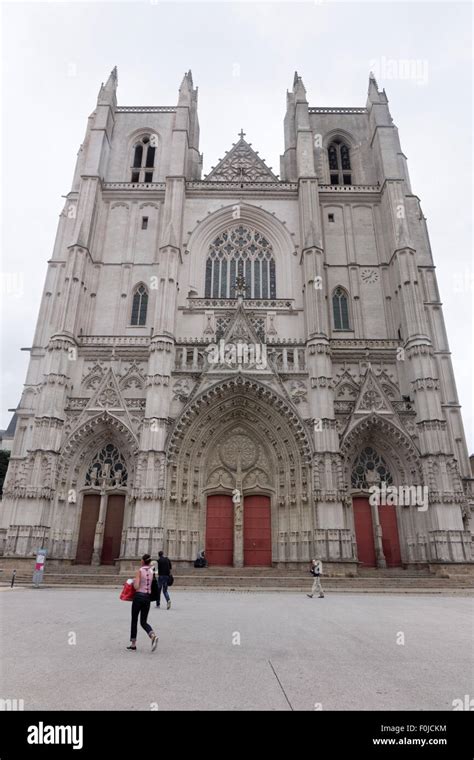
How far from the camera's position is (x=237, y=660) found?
562 centimetres

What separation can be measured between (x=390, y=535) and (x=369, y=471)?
3200 millimetres

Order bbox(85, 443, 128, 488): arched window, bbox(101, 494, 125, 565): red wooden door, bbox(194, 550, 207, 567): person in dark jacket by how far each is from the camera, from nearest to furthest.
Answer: bbox(194, 550, 207, 567): person in dark jacket < bbox(101, 494, 125, 565): red wooden door < bbox(85, 443, 128, 488): arched window

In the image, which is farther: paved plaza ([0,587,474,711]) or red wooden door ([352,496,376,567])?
red wooden door ([352,496,376,567])

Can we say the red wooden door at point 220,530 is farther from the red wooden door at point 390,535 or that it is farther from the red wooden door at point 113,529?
the red wooden door at point 390,535

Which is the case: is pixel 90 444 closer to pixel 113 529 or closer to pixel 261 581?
pixel 113 529

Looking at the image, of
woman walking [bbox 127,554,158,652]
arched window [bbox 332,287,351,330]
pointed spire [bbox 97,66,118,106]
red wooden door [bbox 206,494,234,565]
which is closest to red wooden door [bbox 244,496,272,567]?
red wooden door [bbox 206,494,234,565]

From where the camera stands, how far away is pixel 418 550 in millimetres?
20672

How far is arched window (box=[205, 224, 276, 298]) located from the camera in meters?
27.8

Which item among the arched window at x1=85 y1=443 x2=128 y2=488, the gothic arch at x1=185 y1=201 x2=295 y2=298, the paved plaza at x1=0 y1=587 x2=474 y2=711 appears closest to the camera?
the paved plaza at x1=0 y1=587 x2=474 y2=711

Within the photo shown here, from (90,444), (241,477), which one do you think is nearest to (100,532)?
(90,444)

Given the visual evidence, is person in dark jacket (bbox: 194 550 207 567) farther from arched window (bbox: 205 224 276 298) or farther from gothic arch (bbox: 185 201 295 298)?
gothic arch (bbox: 185 201 295 298)

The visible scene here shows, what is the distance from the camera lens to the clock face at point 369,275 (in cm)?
2752

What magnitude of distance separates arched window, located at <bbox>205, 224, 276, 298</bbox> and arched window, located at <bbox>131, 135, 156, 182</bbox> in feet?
24.7

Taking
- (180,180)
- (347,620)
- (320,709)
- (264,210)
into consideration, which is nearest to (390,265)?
(264,210)
